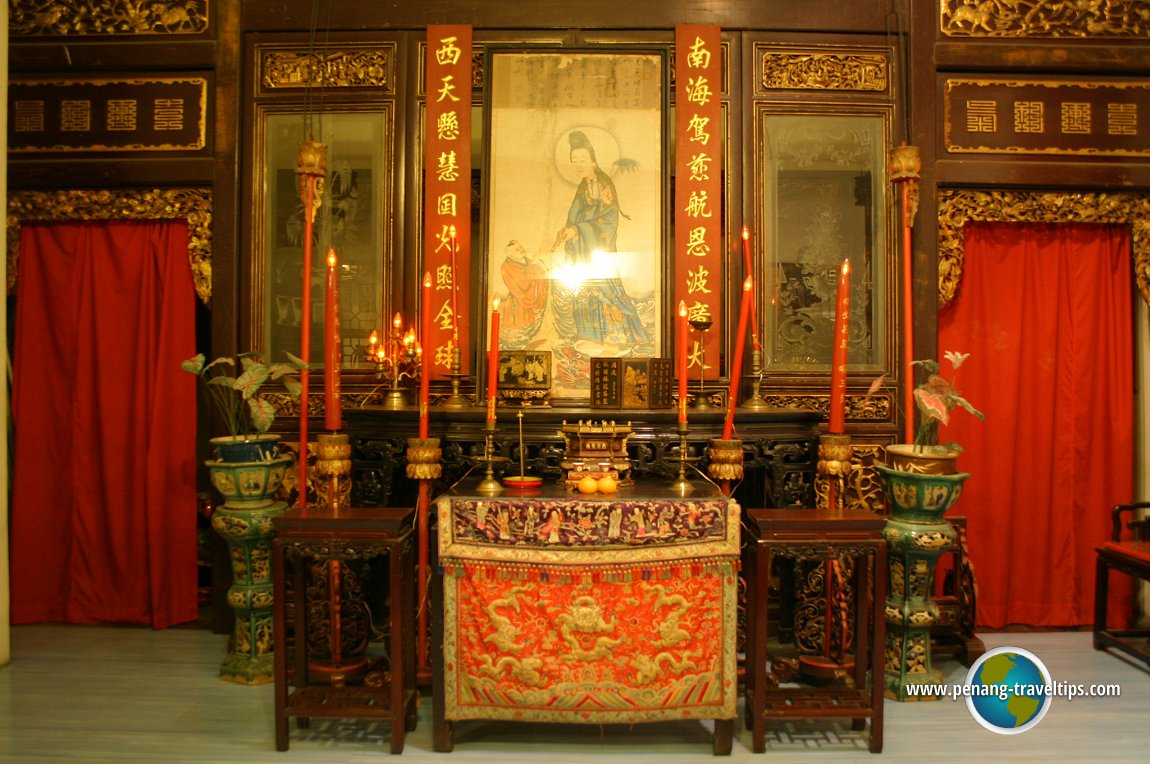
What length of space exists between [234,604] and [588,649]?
1505 millimetres

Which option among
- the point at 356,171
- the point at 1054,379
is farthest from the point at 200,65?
the point at 1054,379

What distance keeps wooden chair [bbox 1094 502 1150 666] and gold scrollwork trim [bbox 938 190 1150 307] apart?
1059 millimetres

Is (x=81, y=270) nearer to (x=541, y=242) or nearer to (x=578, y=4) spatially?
(x=541, y=242)

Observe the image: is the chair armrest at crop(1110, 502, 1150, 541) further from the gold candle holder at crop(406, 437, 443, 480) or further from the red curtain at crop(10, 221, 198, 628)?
the red curtain at crop(10, 221, 198, 628)

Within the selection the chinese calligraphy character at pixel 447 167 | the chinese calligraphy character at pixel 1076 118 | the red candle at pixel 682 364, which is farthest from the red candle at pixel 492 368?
the chinese calligraphy character at pixel 1076 118

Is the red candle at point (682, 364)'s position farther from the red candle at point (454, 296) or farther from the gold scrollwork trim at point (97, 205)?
the gold scrollwork trim at point (97, 205)

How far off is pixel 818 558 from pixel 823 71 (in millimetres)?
2376

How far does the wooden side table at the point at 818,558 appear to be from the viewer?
2.23 metres

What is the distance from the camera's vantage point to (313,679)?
8.80 ft

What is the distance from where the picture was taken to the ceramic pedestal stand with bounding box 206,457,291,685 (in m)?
2.78

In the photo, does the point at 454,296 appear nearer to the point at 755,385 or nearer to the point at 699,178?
the point at 699,178

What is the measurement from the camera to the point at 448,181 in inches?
132

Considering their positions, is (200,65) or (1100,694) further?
(200,65)

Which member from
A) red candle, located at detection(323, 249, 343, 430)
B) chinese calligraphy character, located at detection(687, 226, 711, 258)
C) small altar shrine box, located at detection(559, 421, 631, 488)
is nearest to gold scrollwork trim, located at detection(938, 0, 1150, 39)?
chinese calligraphy character, located at detection(687, 226, 711, 258)
